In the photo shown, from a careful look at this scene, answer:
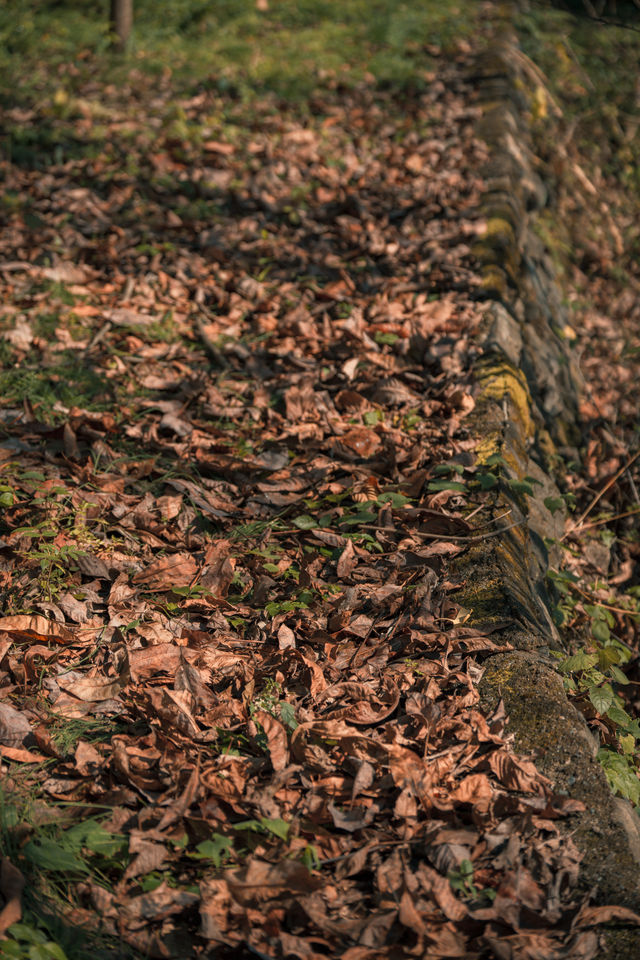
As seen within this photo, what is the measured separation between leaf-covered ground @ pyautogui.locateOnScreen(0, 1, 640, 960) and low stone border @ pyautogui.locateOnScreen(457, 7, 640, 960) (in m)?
0.08

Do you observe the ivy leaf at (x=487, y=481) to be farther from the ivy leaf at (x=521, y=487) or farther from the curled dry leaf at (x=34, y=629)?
the curled dry leaf at (x=34, y=629)

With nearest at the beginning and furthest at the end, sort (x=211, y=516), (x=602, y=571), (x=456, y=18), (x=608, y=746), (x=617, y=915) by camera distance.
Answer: (x=617, y=915) < (x=608, y=746) < (x=211, y=516) < (x=602, y=571) < (x=456, y=18)

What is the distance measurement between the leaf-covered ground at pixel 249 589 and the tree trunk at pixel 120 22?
2.52m

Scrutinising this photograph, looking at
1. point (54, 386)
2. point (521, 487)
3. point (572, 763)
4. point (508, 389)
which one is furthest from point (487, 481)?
point (54, 386)

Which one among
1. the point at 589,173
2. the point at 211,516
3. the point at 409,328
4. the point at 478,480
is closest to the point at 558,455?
the point at 409,328

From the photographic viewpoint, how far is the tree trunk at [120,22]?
7.41 meters

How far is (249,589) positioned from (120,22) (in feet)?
22.2

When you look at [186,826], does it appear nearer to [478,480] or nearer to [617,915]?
[617,915]

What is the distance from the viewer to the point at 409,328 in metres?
4.18

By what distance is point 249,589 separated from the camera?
280 centimetres

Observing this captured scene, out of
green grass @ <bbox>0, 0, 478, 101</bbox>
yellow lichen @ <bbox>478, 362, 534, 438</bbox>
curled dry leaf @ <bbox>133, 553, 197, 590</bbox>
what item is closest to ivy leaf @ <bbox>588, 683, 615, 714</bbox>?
curled dry leaf @ <bbox>133, 553, 197, 590</bbox>

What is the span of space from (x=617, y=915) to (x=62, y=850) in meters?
1.29

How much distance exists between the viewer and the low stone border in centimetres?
204

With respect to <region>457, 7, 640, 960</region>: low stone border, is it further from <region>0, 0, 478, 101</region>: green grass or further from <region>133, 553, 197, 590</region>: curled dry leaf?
<region>0, 0, 478, 101</region>: green grass
